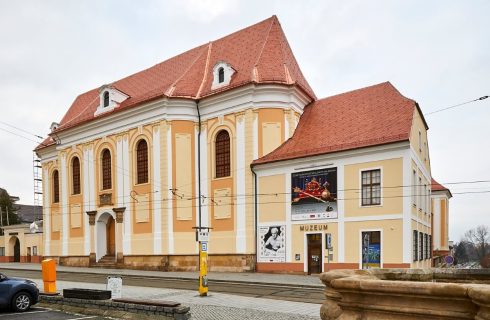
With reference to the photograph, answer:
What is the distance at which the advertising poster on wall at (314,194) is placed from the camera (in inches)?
974

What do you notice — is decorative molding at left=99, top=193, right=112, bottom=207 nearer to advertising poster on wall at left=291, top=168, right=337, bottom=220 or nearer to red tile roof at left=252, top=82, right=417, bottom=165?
red tile roof at left=252, top=82, right=417, bottom=165

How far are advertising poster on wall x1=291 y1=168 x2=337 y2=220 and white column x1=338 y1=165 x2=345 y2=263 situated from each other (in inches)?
9.0

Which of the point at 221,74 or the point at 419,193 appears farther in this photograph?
the point at 221,74

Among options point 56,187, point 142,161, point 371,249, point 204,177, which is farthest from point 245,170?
point 56,187

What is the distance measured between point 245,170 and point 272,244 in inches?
199

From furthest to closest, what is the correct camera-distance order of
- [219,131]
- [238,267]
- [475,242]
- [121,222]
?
[475,242] → [121,222] → [219,131] → [238,267]

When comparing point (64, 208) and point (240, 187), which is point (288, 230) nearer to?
point (240, 187)

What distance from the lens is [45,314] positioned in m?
11.9

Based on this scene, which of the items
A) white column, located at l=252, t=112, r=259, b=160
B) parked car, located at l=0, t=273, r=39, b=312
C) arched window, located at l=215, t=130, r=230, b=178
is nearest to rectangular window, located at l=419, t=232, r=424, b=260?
white column, located at l=252, t=112, r=259, b=160

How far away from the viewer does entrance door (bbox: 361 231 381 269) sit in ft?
75.1

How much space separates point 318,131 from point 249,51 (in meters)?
8.68

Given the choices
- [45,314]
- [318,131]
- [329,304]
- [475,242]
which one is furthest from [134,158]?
[475,242]

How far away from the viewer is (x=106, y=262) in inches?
1335

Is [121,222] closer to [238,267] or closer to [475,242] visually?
[238,267]
